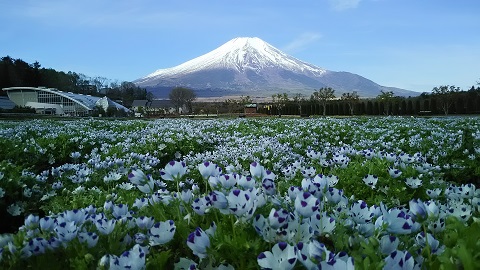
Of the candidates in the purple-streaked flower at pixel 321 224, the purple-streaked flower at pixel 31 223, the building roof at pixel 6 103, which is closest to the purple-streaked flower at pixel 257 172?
the purple-streaked flower at pixel 321 224

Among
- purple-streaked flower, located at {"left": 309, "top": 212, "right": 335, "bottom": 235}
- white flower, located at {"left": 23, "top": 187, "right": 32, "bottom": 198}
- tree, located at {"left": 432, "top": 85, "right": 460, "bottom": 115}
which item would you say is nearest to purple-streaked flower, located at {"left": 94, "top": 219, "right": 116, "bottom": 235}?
purple-streaked flower, located at {"left": 309, "top": 212, "right": 335, "bottom": 235}

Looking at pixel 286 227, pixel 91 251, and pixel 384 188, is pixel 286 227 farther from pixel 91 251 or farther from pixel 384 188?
pixel 384 188

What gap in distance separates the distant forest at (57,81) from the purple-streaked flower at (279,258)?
116 m

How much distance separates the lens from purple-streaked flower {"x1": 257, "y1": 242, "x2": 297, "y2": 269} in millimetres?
1305

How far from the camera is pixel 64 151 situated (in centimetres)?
910

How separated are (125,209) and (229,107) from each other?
298ft

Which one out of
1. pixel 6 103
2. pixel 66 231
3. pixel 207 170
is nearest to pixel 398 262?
pixel 207 170

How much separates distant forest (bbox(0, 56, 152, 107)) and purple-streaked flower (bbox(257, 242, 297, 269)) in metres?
116

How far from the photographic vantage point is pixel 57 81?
128 metres

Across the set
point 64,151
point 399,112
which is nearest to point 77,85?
point 399,112

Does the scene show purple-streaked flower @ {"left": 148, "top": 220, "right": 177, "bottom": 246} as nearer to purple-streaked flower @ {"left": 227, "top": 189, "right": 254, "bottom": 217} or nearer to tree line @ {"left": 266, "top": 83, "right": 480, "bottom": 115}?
purple-streaked flower @ {"left": 227, "top": 189, "right": 254, "bottom": 217}

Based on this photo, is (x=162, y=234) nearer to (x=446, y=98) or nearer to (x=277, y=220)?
(x=277, y=220)

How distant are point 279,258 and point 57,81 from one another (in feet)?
456

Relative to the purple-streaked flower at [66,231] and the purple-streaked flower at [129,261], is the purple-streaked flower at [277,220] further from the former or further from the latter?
the purple-streaked flower at [66,231]
